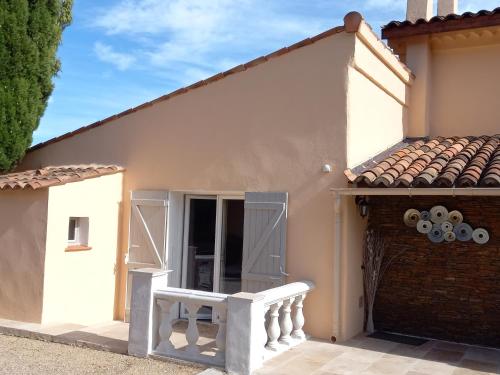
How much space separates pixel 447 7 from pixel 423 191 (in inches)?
299

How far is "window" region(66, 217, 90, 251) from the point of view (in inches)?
370

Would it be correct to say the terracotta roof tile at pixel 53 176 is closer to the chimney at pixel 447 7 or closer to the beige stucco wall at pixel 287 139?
the beige stucco wall at pixel 287 139

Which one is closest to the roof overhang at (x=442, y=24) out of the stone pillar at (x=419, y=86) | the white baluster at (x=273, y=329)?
the stone pillar at (x=419, y=86)

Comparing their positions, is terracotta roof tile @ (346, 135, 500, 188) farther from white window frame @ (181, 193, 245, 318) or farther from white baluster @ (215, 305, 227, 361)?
white baluster @ (215, 305, 227, 361)

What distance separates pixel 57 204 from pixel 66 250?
0.82 metres

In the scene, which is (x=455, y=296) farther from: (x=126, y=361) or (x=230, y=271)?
(x=126, y=361)

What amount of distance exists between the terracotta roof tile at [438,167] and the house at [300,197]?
0.03 meters

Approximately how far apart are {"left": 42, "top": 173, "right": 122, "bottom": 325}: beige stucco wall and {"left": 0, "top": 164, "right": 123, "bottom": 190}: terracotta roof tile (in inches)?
5.8

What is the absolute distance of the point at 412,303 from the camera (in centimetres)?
891

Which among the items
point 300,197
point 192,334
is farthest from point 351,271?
point 192,334

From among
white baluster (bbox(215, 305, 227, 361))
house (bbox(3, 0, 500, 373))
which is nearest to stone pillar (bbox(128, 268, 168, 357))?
house (bbox(3, 0, 500, 373))

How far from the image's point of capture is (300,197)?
8516mm

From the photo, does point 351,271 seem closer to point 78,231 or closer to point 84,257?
point 84,257

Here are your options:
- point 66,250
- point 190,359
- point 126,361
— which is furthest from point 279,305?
point 66,250
